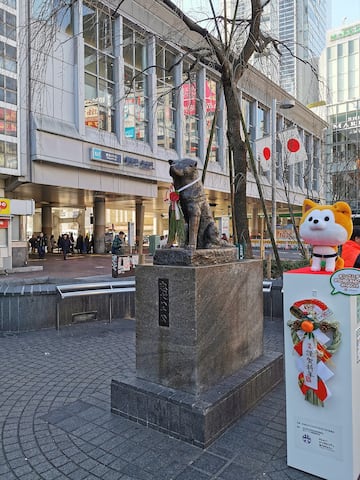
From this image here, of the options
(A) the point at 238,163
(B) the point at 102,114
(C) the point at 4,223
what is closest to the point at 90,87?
(B) the point at 102,114

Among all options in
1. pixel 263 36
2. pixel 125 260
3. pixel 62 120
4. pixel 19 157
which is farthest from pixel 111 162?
pixel 263 36

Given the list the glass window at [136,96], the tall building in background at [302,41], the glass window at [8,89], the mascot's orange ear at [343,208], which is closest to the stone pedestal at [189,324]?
the mascot's orange ear at [343,208]

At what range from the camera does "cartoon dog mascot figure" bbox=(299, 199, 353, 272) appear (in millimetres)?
3018

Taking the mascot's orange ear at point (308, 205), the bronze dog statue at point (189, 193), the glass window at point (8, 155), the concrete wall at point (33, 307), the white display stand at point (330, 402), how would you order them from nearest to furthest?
the white display stand at point (330, 402) → the mascot's orange ear at point (308, 205) → the bronze dog statue at point (189, 193) → the concrete wall at point (33, 307) → the glass window at point (8, 155)

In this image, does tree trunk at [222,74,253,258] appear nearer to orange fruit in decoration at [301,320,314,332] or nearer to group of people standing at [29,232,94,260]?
orange fruit in decoration at [301,320,314,332]

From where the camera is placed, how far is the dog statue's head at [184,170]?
4070 mm

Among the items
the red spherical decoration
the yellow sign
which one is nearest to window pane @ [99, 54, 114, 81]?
the yellow sign

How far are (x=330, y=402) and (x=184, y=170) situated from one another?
2.50 meters

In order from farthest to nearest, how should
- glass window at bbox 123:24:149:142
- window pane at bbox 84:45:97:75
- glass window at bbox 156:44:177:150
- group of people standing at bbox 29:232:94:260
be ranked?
group of people standing at bbox 29:232:94:260
glass window at bbox 156:44:177:150
glass window at bbox 123:24:149:142
window pane at bbox 84:45:97:75

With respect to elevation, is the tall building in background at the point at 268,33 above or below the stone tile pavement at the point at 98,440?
above

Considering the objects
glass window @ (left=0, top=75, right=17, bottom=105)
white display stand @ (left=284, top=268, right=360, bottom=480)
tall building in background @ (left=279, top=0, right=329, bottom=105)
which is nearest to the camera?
white display stand @ (left=284, top=268, right=360, bottom=480)

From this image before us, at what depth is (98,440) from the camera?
3.42m

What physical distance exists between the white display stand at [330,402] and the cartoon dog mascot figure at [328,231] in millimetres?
198

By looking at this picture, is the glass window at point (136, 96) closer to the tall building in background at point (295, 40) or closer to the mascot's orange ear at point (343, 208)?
the tall building in background at point (295, 40)
